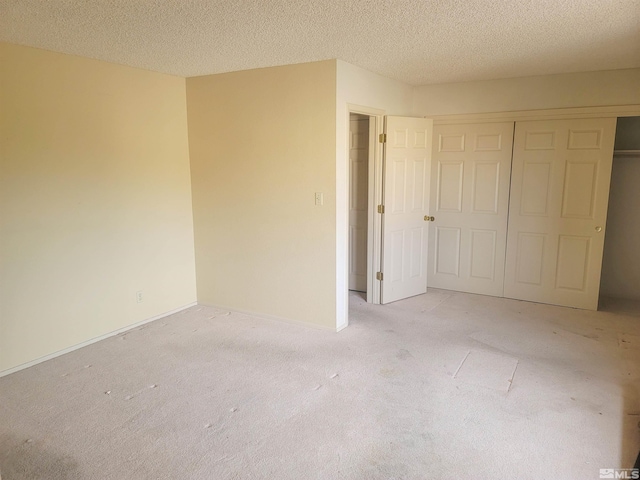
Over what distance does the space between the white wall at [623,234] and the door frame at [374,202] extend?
8.52ft

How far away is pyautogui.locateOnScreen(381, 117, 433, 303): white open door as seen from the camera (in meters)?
4.47

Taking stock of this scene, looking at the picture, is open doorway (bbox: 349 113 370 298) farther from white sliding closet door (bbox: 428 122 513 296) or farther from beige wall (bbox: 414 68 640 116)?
white sliding closet door (bbox: 428 122 513 296)

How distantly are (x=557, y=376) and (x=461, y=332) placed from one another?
938 mm

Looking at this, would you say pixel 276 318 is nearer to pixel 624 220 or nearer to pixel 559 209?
pixel 559 209

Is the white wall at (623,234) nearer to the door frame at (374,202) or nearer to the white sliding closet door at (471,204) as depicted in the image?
the white sliding closet door at (471,204)

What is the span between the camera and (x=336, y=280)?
385 centimetres

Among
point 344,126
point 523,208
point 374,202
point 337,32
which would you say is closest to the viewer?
point 337,32

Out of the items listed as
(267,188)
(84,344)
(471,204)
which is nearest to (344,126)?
(267,188)

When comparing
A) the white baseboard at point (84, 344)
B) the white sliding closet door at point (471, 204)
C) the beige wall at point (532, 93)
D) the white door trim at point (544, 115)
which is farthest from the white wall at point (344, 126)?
the white baseboard at point (84, 344)

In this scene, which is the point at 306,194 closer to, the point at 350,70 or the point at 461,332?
the point at 350,70

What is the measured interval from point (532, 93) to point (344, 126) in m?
2.15

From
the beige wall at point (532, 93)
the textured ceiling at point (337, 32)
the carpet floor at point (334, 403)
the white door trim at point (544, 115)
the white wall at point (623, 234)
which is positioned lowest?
the carpet floor at point (334, 403)

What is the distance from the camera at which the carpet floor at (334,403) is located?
221 cm

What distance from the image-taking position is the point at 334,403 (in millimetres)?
2748
